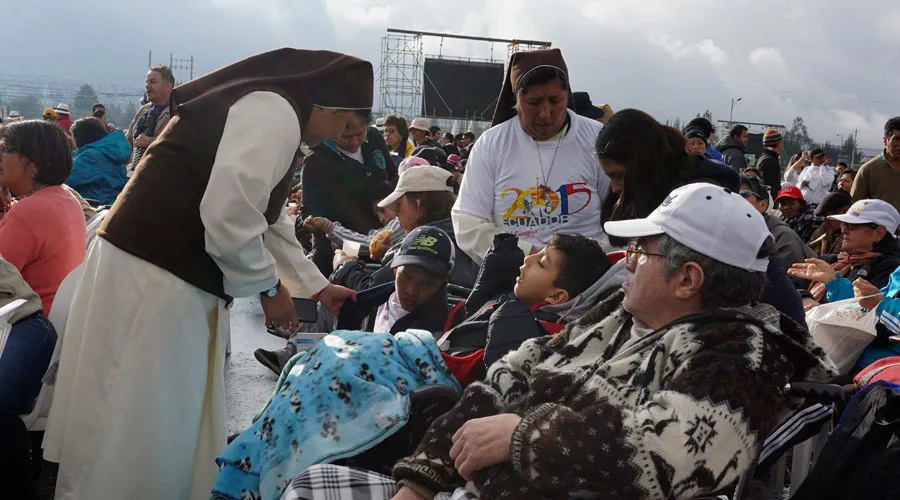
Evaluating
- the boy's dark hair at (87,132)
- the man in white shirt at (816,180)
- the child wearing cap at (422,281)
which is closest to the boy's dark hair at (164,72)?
the boy's dark hair at (87,132)

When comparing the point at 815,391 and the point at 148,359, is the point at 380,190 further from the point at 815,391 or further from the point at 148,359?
the point at 815,391

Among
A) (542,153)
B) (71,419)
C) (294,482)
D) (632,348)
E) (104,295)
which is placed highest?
(542,153)

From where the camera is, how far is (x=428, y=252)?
3.75 meters

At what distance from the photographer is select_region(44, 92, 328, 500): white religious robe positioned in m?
2.89

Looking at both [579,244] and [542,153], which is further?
[542,153]

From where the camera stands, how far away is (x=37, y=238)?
3934 mm

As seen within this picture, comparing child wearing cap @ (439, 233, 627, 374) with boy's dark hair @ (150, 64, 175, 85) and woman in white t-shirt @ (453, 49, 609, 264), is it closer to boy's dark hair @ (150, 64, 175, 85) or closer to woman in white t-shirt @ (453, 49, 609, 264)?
woman in white t-shirt @ (453, 49, 609, 264)

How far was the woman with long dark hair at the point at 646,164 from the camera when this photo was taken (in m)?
3.20

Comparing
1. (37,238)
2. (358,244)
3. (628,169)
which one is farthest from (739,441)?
(358,244)

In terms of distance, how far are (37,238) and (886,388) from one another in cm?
353

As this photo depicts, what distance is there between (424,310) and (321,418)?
4.12 feet

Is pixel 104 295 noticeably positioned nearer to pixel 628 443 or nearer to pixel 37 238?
pixel 37 238

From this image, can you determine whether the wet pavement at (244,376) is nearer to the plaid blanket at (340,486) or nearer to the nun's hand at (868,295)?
the plaid blanket at (340,486)

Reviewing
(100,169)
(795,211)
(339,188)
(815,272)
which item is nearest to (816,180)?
(795,211)
